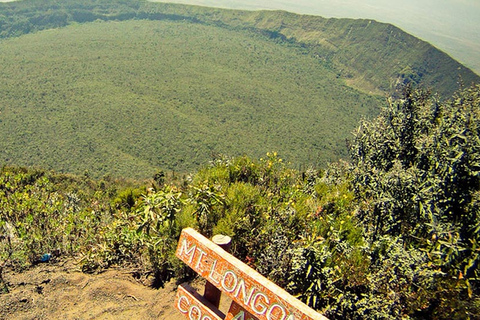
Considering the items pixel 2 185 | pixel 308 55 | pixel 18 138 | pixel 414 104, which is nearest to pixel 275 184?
pixel 414 104

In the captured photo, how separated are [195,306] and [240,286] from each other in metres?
0.80

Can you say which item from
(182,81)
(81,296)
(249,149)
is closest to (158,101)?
(182,81)

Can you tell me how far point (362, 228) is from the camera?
662 cm

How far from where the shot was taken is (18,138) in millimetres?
66812

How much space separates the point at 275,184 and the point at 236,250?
288cm

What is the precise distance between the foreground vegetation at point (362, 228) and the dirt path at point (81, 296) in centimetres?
38

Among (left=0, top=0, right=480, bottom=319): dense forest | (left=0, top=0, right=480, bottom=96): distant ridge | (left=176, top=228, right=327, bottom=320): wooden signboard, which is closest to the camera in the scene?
(left=176, top=228, right=327, bottom=320): wooden signboard

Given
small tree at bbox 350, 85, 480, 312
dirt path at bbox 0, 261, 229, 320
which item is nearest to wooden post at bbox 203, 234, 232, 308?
dirt path at bbox 0, 261, 229, 320

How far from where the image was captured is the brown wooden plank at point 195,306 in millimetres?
3853

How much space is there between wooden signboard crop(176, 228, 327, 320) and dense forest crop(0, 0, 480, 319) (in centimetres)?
182

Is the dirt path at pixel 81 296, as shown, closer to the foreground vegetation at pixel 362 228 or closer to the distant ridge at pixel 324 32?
the foreground vegetation at pixel 362 228

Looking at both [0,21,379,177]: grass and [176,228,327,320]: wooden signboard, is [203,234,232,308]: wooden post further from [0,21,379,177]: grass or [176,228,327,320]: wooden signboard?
[0,21,379,177]: grass

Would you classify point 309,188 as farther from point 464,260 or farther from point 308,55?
point 308,55

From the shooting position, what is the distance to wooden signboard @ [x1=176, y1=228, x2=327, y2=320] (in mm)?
3209
